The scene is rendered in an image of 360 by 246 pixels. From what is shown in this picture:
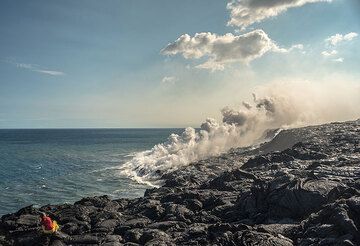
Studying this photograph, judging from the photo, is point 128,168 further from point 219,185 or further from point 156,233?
point 156,233

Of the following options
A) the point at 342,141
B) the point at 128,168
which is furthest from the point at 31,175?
the point at 342,141

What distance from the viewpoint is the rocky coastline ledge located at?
2416cm

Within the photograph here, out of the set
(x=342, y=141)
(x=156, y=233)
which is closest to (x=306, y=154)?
(x=342, y=141)

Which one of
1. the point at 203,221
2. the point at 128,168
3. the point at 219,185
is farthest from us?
the point at 128,168

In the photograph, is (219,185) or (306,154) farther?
(306,154)

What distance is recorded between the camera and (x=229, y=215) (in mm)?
31422

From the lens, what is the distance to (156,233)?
27.3 m

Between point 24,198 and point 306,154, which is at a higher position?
point 306,154

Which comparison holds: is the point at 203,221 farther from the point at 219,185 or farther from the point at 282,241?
the point at 219,185

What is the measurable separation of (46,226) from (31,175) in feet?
164

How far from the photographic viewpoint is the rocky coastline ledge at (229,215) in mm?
24156

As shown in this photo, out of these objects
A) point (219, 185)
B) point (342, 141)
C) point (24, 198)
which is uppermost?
point (342, 141)

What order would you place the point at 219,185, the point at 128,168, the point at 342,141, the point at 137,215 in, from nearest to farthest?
1. the point at 137,215
2. the point at 219,185
3. the point at 342,141
4. the point at 128,168

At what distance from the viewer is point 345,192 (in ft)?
93.2
